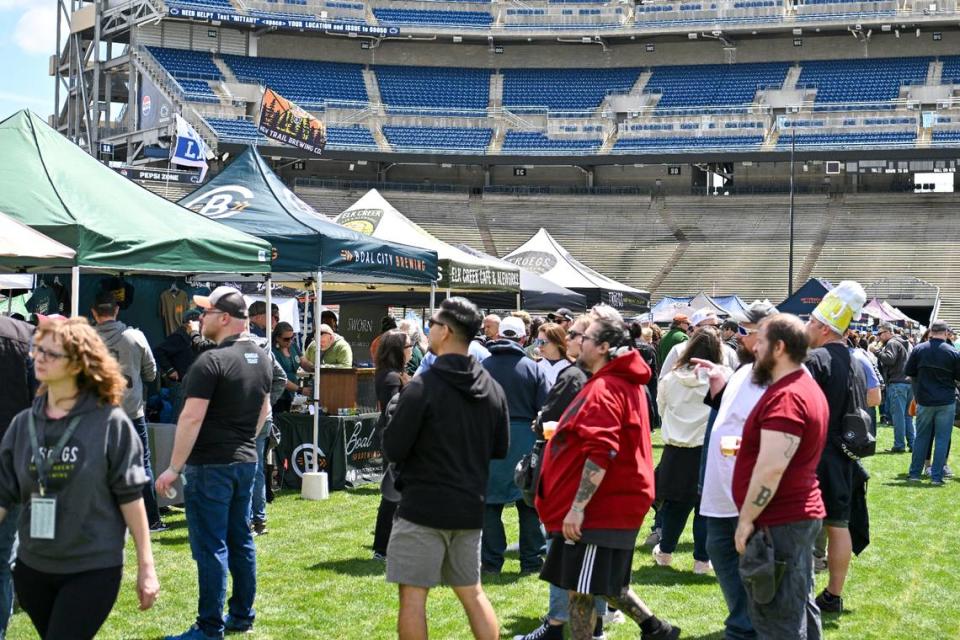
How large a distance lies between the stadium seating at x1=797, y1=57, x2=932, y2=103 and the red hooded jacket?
4460 centimetres

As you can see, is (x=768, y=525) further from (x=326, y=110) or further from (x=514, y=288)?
(x=326, y=110)

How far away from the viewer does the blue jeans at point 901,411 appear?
16109 millimetres

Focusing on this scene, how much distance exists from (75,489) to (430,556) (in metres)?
1.54

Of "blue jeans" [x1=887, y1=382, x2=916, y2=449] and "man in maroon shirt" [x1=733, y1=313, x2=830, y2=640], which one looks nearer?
"man in maroon shirt" [x1=733, y1=313, x2=830, y2=640]

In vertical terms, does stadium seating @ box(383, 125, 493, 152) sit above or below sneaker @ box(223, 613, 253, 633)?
above

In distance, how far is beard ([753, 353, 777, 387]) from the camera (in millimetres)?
4832

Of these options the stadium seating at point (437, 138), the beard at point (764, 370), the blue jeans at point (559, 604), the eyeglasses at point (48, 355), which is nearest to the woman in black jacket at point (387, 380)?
the blue jeans at point (559, 604)

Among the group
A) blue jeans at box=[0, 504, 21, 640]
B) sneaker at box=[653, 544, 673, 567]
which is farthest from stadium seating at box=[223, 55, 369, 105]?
blue jeans at box=[0, 504, 21, 640]

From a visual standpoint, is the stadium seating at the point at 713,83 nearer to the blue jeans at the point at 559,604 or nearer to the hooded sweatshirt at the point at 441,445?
the blue jeans at the point at 559,604

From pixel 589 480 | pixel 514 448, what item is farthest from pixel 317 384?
pixel 589 480

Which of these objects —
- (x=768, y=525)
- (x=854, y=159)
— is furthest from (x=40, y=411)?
(x=854, y=159)

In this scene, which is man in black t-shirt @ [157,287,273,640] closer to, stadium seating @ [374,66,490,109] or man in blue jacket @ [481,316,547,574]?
man in blue jacket @ [481,316,547,574]

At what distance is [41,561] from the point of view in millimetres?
3959

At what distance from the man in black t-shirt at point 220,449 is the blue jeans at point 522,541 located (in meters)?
2.29
